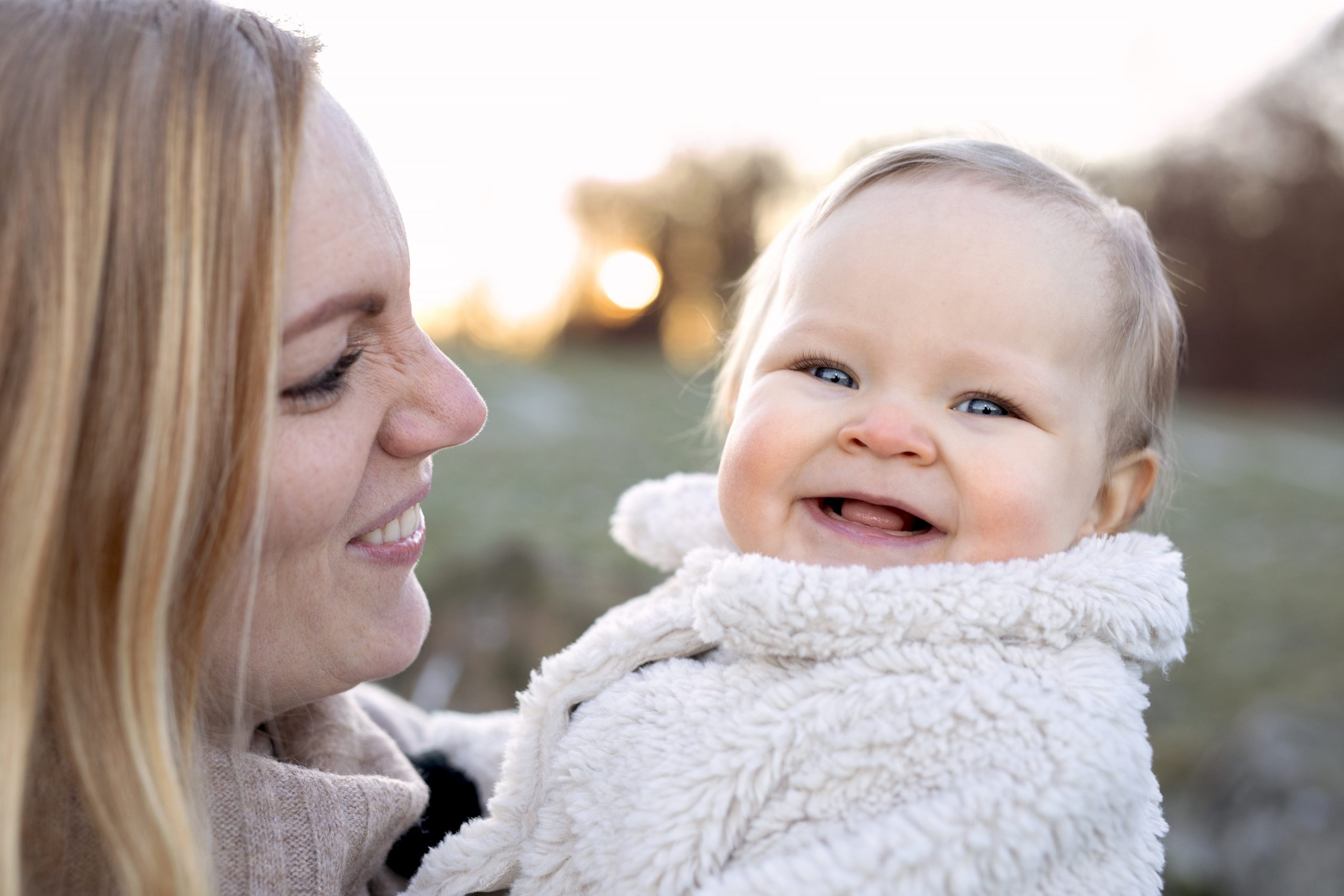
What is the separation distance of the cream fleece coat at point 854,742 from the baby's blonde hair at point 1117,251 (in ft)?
1.01

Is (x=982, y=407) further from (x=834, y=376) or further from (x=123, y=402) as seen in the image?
(x=123, y=402)

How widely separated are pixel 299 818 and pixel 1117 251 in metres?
1.49

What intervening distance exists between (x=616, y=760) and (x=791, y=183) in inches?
731

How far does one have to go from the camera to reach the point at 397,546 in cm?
154

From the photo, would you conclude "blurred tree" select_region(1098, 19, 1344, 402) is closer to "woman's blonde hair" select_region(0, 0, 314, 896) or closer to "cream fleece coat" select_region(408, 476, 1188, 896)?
"cream fleece coat" select_region(408, 476, 1188, 896)

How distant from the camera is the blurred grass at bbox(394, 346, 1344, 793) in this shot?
4234mm

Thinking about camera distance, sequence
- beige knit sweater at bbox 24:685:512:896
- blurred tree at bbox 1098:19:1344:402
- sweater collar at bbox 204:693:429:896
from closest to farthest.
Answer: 1. beige knit sweater at bbox 24:685:512:896
2. sweater collar at bbox 204:693:429:896
3. blurred tree at bbox 1098:19:1344:402

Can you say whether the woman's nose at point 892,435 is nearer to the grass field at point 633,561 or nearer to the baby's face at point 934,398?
the baby's face at point 934,398

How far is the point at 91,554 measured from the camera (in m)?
1.10

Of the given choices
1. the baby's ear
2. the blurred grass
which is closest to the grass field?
the blurred grass

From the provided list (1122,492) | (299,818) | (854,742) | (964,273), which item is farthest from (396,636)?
(1122,492)

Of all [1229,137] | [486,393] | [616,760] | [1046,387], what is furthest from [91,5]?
[1229,137]

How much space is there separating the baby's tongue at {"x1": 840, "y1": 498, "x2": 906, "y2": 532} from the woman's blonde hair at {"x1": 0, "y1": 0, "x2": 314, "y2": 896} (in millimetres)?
825

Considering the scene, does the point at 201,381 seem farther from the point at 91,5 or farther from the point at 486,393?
the point at 486,393
